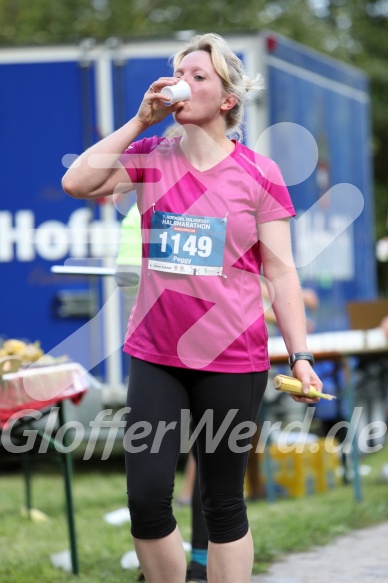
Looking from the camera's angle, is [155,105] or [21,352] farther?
[21,352]

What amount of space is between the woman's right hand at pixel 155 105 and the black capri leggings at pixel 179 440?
2.56ft

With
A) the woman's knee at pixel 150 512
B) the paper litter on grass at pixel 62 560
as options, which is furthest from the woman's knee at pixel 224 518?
the paper litter on grass at pixel 62 560

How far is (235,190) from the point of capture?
4070mm

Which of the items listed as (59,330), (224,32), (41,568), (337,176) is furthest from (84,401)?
(337,176)

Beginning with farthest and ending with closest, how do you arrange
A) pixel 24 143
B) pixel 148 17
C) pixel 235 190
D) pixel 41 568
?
pixel 148 17
pixel 24 143
pixel 41 568
pixel 235 190

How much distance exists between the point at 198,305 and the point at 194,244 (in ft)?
0.64

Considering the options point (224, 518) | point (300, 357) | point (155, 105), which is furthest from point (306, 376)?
point (155, 105)

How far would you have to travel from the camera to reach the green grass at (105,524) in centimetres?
582

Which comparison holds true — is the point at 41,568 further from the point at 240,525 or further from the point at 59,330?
the point at 59,330

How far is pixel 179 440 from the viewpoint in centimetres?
405

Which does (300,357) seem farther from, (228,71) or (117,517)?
(117,517)

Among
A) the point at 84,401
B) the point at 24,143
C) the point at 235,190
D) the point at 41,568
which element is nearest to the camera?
the point at 235,190

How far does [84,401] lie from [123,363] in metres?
3.15

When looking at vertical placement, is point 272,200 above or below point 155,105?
below
